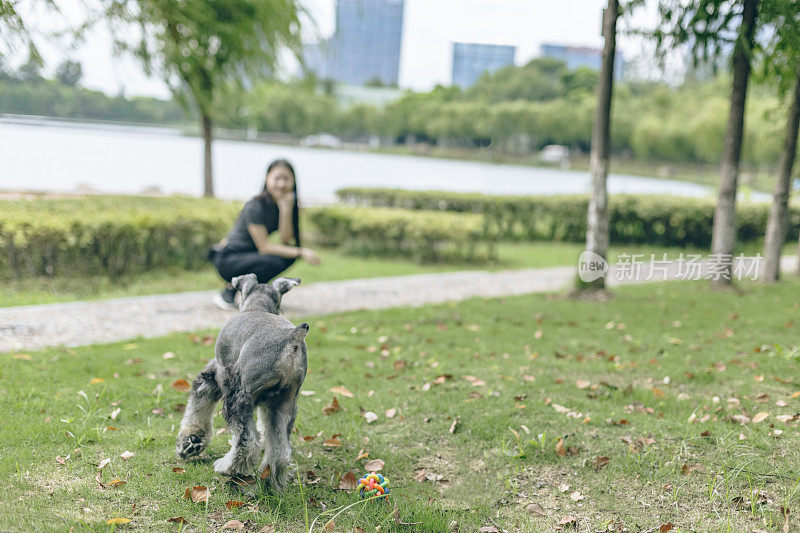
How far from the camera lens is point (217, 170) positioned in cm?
3350

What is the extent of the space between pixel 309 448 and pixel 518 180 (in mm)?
14805

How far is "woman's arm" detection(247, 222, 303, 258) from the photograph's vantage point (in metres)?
5.84

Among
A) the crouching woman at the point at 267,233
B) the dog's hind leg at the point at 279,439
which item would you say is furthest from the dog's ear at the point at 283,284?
the crouching woman at the point at 267,233

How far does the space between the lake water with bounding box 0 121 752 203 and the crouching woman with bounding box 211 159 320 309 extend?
7245mm

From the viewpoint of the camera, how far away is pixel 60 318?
599cm

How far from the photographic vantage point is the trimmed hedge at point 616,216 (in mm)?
14750

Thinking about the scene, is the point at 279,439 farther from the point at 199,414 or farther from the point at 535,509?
the point at 535,509

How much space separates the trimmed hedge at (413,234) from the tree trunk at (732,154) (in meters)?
4.19

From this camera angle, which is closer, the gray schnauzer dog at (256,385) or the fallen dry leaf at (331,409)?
the gray schnauzer dog at (256,385)

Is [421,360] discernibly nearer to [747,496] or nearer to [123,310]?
[747,496]

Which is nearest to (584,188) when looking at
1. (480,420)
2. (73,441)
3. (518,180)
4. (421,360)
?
(518,180)

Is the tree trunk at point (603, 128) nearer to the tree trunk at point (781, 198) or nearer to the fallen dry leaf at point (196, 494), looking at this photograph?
the tree trunk at point (781, 198)

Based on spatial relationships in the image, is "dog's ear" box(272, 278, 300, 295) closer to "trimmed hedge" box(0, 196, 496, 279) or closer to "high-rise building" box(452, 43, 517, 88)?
"trimmed hedge" box(0, 196, 496, 279)

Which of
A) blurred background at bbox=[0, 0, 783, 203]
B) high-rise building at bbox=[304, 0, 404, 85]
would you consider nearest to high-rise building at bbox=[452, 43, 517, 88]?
blurred background at bbox=[0, 0, 783, 203]
